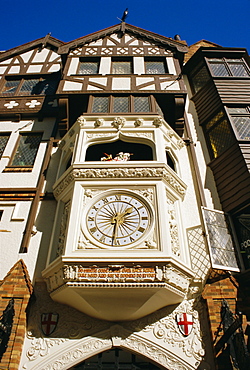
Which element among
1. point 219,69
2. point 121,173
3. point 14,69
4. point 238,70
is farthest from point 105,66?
point 121,173

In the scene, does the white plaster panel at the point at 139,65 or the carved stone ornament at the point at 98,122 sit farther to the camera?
the white plaster panel at the point at 139,65

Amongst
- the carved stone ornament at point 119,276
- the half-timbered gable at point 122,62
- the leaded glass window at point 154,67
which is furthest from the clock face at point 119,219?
the leaded glass window at point 154,67

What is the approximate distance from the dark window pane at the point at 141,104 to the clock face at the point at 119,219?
13.2 ft

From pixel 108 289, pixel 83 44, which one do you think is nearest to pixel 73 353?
pixel 108 289

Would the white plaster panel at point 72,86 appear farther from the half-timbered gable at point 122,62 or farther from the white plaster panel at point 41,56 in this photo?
the white plaster panel at point 41,56

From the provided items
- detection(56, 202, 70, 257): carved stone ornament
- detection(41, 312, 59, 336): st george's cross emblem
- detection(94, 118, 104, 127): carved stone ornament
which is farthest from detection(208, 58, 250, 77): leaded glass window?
detection(41, 312, 59, 336): st george's cross emblem

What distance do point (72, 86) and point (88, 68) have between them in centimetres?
196

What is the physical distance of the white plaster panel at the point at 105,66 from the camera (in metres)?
12.3

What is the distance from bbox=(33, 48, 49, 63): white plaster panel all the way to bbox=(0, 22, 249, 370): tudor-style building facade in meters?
3.47

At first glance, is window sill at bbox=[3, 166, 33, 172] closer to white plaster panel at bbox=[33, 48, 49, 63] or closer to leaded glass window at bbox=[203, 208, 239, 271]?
leaded glass window at bbox=[203, 208, 239, 271]

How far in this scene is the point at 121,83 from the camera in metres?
11.6

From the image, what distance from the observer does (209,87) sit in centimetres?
1218

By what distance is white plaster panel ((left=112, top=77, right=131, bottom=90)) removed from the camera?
11378 mm

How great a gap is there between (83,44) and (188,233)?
10293 mm
